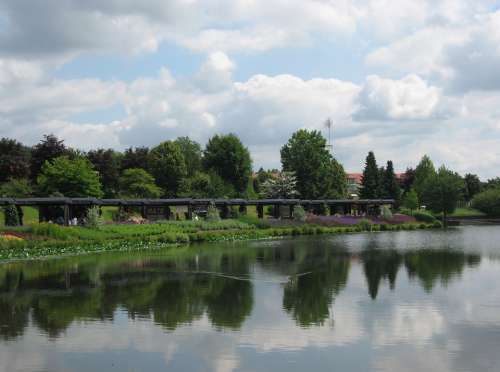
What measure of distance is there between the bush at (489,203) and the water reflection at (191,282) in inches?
2799

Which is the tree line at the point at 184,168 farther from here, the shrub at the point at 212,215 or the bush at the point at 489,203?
the bush at the point at 489,203

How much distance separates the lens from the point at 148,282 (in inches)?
903

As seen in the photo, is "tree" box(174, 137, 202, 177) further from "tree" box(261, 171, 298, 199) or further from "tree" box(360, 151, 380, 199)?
"tree" box(360, 151, 380, 199)

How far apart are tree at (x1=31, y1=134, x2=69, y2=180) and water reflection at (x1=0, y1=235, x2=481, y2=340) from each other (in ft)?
119

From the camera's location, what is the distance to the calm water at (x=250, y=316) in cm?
1198

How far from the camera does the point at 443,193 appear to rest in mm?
92625

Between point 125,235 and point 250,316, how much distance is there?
2731 cm

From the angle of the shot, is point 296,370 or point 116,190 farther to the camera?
point 116,190

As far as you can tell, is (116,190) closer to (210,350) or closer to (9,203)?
(9,203)

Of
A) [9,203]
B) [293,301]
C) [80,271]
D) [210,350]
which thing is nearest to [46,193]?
[9,203]

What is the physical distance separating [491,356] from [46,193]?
4986 cm

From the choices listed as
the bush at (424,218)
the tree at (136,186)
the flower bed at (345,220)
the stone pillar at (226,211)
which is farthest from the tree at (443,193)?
the tree at (136,186)

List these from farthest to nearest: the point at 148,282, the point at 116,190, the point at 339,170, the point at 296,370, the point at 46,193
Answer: the point at 339,170
the point at 116,190
the point at 46,193
the point at 148,282
the point at 296,370

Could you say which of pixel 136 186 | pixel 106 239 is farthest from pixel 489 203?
pixel 106 239
